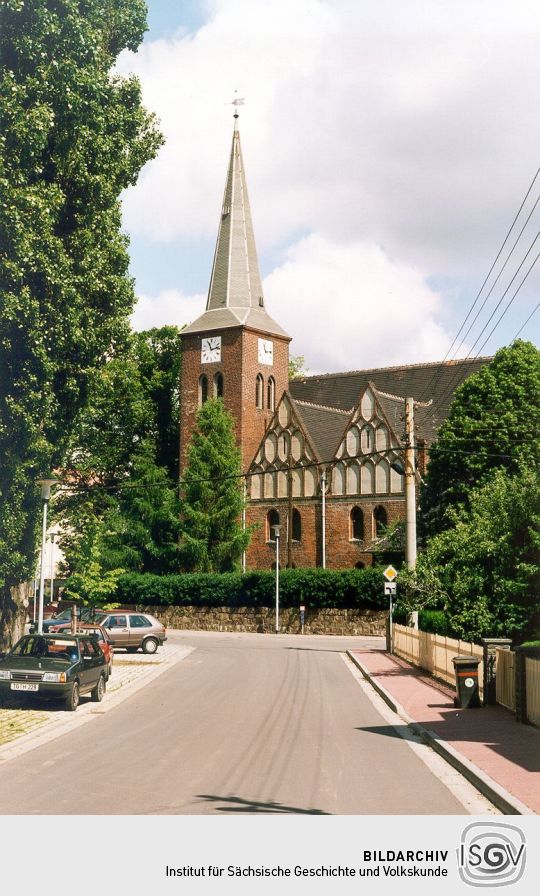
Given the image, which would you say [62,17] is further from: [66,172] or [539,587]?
[539,587]

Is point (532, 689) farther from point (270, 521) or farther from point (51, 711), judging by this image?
point (270, 521)

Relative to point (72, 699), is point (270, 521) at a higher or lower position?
higher

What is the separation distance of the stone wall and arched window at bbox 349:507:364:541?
32.2ft

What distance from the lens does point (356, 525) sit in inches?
2363

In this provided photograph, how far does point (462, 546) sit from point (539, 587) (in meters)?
3.66

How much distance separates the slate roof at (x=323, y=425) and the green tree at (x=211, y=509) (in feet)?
25.5

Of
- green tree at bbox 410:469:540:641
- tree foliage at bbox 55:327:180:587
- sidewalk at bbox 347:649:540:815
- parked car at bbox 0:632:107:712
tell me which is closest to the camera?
sidewalk at bbox 347:649:540:815

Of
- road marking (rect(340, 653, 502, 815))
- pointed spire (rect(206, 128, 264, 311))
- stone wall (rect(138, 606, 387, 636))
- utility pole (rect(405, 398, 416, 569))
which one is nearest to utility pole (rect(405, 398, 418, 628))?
utility pole (rect(405, 398, 416, 569))

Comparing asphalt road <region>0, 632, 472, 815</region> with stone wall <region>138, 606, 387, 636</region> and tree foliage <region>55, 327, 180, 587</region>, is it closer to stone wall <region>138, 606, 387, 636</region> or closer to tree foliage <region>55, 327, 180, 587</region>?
stone wall <region>138, 606, 387, 636</region>

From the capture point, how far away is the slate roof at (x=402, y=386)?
64.7 metres

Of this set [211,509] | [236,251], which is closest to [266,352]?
[236,251]

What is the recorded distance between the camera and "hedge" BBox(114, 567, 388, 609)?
1922 inches
